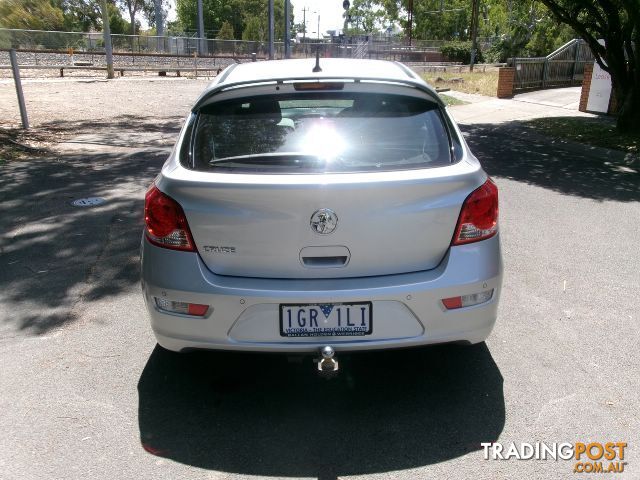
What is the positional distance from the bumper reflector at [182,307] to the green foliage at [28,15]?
4095 cm

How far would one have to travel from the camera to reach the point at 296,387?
339 centimetres

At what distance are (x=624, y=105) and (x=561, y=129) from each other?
141 centimetres

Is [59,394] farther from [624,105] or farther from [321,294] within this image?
[624,105]

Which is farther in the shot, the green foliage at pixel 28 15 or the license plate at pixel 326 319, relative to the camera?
the green foliage at pixel 28 15

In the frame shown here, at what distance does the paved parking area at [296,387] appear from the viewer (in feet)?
9.11

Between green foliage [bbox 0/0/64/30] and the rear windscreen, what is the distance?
40.6m

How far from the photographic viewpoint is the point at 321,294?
281 cm

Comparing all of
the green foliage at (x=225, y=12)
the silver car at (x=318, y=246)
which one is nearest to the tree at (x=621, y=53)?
the silver car at (x=318, y=246)

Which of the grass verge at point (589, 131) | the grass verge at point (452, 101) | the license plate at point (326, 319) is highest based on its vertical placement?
the license plate at point (326, 319)

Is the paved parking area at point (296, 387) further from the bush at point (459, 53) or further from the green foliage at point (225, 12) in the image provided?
the green foliage at point (225, 12)

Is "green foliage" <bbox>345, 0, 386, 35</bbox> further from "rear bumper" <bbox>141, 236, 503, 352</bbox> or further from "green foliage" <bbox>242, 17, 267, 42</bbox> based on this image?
"rear bumper" <bbox>141, 236, 503, 352</bbox>

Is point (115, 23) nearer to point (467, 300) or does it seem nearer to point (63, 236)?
point (63, 236)

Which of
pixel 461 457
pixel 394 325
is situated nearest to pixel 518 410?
pixel 461 457

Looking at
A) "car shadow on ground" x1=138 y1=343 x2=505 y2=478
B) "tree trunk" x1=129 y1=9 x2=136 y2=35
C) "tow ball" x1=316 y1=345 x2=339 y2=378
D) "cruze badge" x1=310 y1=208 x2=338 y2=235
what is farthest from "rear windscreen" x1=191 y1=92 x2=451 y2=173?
"tree trunk" x1=129 y1=9 x2=136 y2=35
